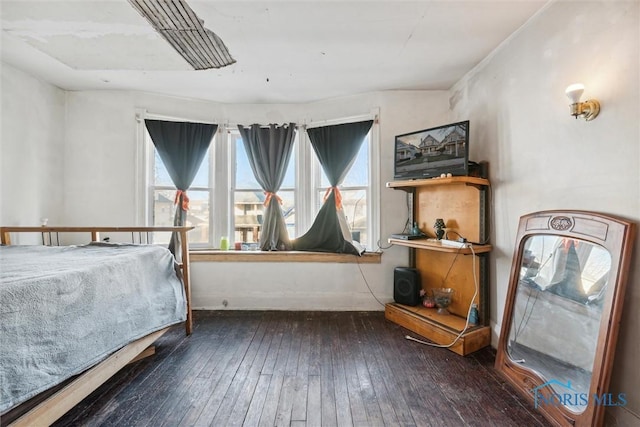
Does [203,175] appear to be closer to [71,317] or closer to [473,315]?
[71,317]

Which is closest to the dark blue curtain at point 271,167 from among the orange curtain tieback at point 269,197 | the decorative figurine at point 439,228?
the orange curtain tieback at point 269,197

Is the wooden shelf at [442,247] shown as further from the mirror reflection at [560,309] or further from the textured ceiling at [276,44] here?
the textured ceiling at [276,44]

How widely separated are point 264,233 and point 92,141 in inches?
86.5

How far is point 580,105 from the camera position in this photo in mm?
1367

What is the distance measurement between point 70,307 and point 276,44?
7.20 feet

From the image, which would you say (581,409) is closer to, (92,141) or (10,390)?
(10,390)

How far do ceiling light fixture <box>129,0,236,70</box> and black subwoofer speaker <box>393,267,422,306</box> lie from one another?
262 cm

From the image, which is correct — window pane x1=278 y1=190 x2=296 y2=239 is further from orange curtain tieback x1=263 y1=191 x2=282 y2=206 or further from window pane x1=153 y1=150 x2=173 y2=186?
window pane x1=153 y1=150 x2=173 y2=186

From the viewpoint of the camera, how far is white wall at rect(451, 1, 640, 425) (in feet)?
4.00


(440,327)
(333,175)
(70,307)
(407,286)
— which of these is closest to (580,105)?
(440,327)

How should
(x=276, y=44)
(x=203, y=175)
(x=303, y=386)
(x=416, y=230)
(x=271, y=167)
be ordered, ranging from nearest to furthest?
(x=303, y=386) < (x=276, y=44) < (x=416, y=230) < (x=271, y=167) < (x=203, y=175)

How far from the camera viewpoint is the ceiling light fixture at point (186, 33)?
63.3 inches

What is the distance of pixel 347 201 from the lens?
302 centimetres

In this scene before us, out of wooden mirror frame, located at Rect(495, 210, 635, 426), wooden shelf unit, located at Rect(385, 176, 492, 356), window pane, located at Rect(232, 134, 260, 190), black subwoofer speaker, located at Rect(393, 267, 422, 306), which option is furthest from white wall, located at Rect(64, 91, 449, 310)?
wooden mirror frame, located at Rect(495, 210, 635, 426)
